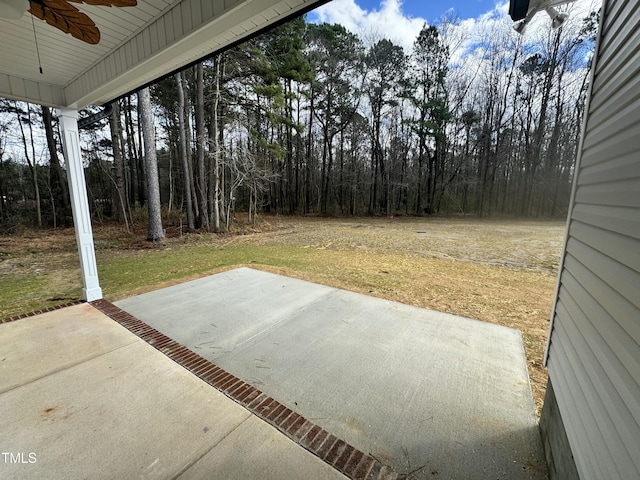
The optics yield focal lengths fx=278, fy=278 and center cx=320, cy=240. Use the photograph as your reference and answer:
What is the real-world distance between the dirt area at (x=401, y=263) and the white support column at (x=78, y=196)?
409 millimetres

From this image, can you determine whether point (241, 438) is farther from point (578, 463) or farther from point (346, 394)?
point (578, 463)

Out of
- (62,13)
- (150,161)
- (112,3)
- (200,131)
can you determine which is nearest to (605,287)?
(112,3)

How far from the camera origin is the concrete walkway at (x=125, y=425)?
1.25 meters

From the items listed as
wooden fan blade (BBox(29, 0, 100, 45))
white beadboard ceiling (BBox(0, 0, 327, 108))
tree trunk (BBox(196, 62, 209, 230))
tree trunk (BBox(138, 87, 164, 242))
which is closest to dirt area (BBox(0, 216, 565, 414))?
tree trunk (BBox(138, 87, 164, 242))

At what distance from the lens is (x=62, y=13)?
180 cm

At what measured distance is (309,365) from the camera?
206 cm

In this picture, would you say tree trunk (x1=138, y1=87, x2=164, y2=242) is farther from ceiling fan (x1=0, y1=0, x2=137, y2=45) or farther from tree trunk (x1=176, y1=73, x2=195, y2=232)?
ceiling fan (x1=0, y1=0, x2=137, y2=45)

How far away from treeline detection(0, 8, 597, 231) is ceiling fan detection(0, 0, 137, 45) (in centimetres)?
863

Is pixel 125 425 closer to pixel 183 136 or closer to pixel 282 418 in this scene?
pixel 282 418

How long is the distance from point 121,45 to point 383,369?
325cm

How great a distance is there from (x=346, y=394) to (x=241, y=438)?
66 centimetres

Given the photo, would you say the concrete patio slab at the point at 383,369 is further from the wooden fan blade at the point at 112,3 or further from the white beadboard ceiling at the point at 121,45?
the wooden fan blade at the point at 112,3

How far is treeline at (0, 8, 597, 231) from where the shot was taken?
12250 millimetres

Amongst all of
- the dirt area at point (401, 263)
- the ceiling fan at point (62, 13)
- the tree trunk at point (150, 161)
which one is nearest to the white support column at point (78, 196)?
the dirt area at point (401, 263)
